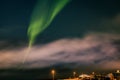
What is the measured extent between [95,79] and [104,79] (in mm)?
2675

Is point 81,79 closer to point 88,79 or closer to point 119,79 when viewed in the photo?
point 88,79

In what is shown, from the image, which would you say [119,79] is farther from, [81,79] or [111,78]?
[81,79]

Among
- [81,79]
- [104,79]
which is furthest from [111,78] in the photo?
[81,79]

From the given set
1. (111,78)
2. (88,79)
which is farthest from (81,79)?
(111,78)

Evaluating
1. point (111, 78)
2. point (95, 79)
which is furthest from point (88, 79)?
point (111, 78)

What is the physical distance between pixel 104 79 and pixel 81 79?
752 centimetres

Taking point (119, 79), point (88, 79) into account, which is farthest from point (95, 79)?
point (119, 79)

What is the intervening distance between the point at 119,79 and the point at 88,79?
9.52 meters

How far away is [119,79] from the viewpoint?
3258 inches

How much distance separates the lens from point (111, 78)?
7794cm

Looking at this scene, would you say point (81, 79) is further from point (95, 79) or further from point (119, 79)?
point (119, 79)

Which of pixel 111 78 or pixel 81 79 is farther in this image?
pixel 81 79

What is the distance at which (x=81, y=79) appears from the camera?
277 feet

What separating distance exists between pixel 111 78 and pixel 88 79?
772 cm
